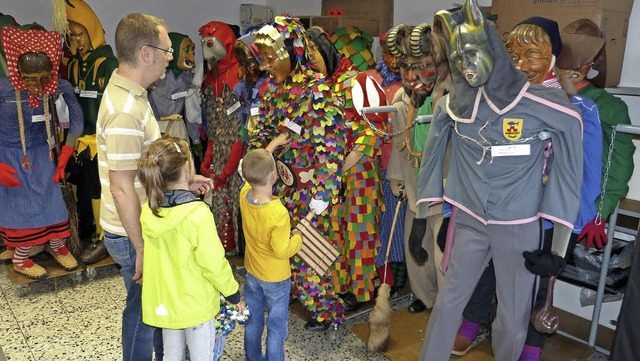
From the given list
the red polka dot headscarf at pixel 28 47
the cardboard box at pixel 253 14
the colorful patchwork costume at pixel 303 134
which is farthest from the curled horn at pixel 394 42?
the cardboard box at pixel 253 14

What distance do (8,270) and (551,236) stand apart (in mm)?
3726

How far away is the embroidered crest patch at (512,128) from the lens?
1877mm

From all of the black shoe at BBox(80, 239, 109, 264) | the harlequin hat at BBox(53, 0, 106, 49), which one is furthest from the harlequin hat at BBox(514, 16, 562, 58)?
the black shoe at BBox(80, 239, 109, 264)

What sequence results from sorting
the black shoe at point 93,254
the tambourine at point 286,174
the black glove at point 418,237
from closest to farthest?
the black glove at point 418,237
the tambourine at point 286,174
the black shoe at point 93,254

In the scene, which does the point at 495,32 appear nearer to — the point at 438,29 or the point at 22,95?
the point at 438,29

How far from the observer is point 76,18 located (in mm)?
3816

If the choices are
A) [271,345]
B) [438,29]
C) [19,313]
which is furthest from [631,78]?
[19,313]

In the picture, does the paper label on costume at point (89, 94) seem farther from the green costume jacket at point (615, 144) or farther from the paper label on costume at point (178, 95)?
the green costume jacket at point (615, 144)

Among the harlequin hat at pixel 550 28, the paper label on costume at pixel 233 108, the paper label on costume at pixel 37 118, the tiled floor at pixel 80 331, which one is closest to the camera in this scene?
the harlequin hat at pixel 550 28

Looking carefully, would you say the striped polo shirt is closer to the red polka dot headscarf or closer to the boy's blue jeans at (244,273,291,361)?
the boy's blue jeans at (244,273,291,361)

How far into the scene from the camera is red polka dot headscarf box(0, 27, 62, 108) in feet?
10.6

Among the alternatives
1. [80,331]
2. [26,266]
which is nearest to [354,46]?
[80,331]

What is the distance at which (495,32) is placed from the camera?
1.84 meters

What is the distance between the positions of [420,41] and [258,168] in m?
1.01
